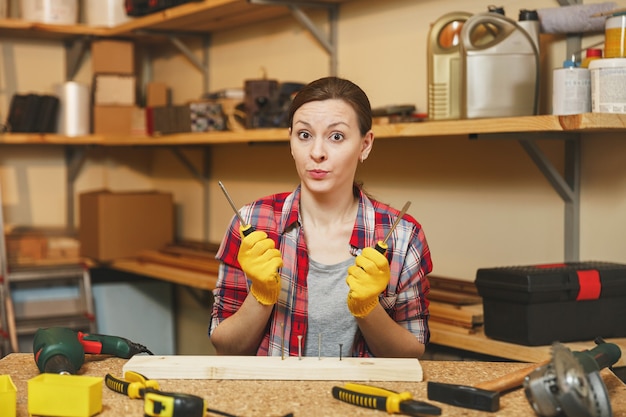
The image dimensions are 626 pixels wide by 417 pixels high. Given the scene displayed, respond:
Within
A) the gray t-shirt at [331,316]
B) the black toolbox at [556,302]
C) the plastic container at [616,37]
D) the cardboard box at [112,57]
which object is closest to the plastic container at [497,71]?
the plastic container at [616,37]

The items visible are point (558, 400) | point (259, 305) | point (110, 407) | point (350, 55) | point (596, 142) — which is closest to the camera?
point (558, 400)

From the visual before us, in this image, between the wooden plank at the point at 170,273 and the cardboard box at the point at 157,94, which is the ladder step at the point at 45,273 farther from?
the cardboard box at the point at 157,94

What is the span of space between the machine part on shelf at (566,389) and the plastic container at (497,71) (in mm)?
1233

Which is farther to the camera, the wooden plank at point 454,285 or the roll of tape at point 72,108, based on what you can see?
the roll of tape at point 72,108

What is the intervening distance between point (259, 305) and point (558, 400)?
29.6 inches

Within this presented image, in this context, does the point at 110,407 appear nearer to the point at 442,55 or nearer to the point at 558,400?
the point at 558,400

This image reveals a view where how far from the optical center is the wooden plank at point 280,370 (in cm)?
135

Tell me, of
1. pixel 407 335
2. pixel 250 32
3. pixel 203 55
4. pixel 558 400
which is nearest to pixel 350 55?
pixel 250 32

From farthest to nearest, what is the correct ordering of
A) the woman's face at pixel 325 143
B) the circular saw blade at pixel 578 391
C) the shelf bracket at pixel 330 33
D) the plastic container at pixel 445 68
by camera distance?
the shelf bracket at pixel 330 33
the plastic container at pixel 445 68
the woman's face at pixel 325 143
the circular saw blade at pixel 578 391

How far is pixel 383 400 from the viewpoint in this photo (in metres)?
1.21

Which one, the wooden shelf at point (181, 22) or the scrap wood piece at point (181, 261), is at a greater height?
the wooden shelf at point (181, 22)

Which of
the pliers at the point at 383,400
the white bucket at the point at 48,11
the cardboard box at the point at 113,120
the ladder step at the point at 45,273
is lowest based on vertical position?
the ladder step at the point at 45,273

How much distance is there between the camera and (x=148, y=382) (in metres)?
1.28

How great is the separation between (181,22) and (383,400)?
9.41ft
